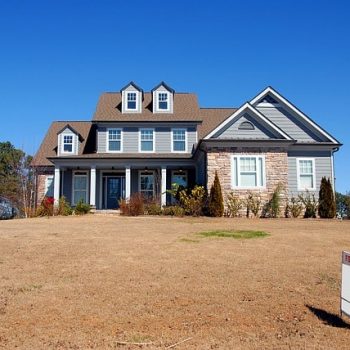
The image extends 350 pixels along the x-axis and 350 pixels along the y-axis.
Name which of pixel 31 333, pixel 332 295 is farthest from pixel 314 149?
pixel 31 333

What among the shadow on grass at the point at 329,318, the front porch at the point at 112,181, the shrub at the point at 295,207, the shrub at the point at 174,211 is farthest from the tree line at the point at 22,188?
the shadow on grass at the point at 329,318

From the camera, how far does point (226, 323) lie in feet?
17.4

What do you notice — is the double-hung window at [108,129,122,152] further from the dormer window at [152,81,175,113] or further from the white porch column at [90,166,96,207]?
the dormer window at [152,81,175,113]

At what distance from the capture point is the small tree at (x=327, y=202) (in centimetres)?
2116

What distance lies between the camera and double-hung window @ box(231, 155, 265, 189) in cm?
2105

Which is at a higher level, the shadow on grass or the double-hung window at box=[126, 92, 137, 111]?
the double-hung window at box=[126, 92, 137, 111]

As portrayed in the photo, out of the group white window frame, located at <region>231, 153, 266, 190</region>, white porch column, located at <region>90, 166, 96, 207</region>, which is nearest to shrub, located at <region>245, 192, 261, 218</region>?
white window frame, located at <region>231, 153, 266, 190</region>

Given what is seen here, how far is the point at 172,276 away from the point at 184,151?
18.7 meters

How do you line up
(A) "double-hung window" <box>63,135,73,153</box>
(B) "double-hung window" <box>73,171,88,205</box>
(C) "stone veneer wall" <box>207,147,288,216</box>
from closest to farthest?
1. (C) "stone veneer wall" <box>207,147,288,216</box>
2. (A) "double-hung window" <box>63,135,73,153</box>
3. (B) "double-hung window" <box>73,171,88,205</box>

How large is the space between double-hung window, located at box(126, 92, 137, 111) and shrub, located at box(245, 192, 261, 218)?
10.4 m

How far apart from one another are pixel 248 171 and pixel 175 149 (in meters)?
6.35

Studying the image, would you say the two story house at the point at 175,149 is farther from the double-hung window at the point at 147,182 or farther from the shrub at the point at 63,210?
the shrub at the point at 63,210

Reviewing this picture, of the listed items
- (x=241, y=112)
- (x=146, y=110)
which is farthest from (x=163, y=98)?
(x=241, y=112)

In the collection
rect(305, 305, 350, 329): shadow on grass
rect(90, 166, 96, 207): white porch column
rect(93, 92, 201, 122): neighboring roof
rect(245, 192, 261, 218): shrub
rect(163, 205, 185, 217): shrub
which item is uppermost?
rect(93, 92, 201, 122): neighboring roof
